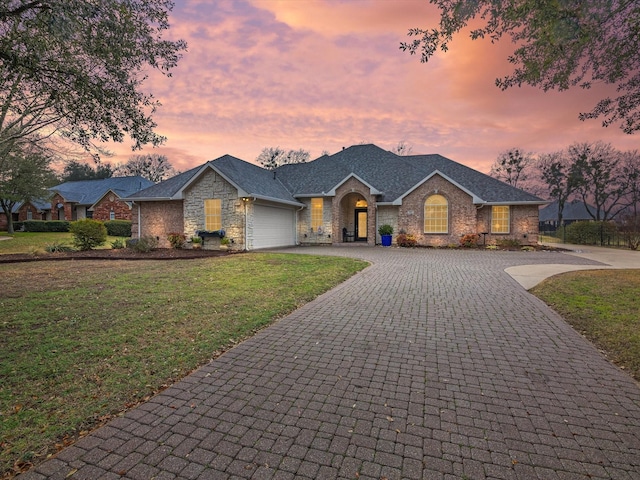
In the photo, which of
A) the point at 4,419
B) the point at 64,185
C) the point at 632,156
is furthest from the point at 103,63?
the point at 632,156

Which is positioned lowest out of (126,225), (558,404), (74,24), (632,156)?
(558,404)

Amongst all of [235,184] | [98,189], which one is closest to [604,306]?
[235,184]

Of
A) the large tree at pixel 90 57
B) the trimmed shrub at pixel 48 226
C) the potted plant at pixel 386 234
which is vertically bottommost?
the potted plant at pixel 386 234

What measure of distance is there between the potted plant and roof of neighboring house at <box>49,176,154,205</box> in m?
30.7

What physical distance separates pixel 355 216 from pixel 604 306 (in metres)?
20.9

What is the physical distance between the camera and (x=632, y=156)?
3734cm

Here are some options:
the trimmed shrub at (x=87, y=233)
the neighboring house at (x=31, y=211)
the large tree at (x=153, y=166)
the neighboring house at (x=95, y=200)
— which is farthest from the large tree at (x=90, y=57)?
the large tree at (x=153, y=166)

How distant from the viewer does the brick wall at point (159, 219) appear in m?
20.5

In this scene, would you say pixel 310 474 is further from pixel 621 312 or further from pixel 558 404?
pixel 621 312

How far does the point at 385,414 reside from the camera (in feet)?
9.63

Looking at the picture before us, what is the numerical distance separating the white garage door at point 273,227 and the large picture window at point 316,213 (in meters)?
1.49

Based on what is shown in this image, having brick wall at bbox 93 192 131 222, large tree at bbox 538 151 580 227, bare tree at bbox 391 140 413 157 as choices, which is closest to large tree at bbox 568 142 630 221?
large tree at bbox 538 151 580 227

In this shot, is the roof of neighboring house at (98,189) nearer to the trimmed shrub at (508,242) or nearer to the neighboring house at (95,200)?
the neighboring house at (95,200)

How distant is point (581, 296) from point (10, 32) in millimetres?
13868
